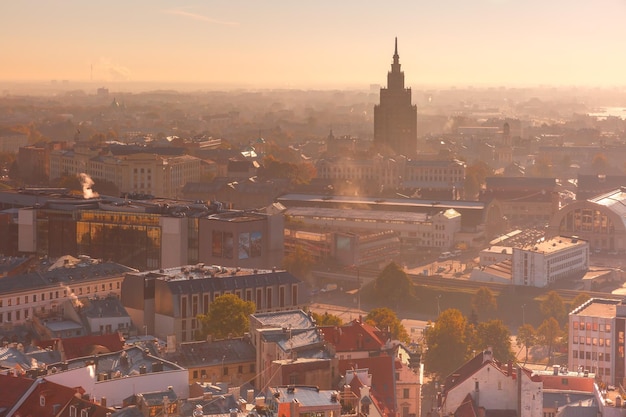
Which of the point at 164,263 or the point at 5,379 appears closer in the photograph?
the point at 5,379

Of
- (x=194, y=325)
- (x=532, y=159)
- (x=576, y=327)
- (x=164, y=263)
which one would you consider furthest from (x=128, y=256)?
(x=532, y=159)

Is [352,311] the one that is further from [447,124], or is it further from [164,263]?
[447,124]

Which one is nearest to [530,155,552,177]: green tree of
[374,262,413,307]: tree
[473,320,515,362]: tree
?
[374,262,413,307]: tree

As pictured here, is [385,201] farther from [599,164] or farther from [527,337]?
[599,164]

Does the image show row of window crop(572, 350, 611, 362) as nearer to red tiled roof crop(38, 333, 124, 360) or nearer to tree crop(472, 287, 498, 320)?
tree crop(472, 287, 498, 320)

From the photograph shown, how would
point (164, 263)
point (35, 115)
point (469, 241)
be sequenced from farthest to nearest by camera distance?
point (35, 115), point (469, 241), point (164, 263)

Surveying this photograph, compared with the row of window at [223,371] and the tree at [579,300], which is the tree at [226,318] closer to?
the row of window at [223,371]

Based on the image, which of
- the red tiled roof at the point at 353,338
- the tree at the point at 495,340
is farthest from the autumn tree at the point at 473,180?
the red tiled roof at the point at 353,338
